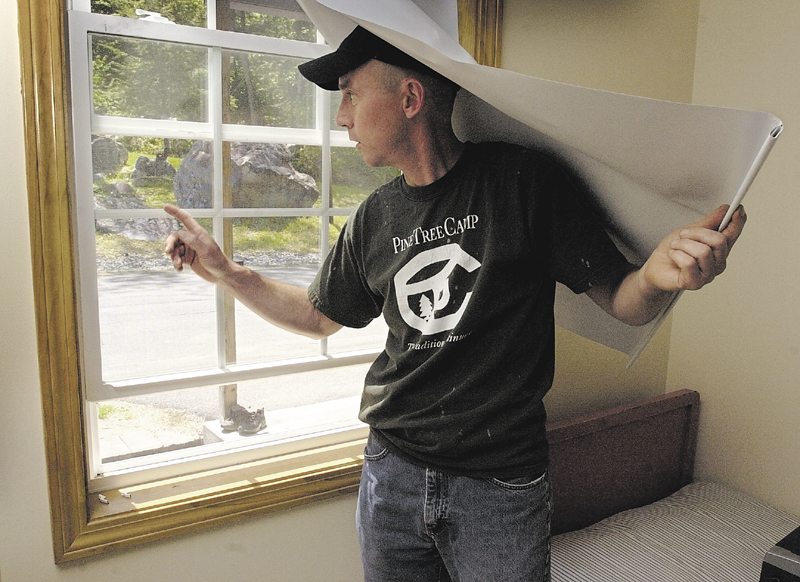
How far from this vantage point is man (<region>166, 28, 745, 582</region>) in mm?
1046

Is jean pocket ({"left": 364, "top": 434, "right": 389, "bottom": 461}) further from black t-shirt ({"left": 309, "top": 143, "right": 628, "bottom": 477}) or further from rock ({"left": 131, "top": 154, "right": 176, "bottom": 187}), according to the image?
rock ({"left": 131, "top": 154, "right": 176, "bottom": 187})

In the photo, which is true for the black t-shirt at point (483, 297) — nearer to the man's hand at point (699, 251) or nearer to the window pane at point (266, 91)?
the man's hand at point (699, 251)

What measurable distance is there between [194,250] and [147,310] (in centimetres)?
41

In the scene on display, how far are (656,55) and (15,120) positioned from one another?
1.88 metres

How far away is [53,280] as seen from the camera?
129cm

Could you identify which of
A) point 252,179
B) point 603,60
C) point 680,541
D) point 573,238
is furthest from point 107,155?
point 680,541

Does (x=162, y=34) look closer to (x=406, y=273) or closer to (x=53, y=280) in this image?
(x=53, y=280)

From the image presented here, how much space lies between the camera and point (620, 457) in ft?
6.82

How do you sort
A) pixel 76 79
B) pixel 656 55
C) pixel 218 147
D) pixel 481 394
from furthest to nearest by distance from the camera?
1. pixel 656 55
2. pixel 218 147
3. pixel 76 79
4. pixel 481 394

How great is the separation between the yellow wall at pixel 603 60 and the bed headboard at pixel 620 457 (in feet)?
0.42

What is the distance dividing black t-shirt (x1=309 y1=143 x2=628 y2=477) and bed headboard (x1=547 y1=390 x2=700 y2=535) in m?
0.81

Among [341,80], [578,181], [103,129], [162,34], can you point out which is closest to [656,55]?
[578,181]

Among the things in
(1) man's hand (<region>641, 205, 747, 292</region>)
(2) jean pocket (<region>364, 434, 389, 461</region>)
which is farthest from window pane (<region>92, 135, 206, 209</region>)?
(1) man's hand (<region>641, 205, 747, 292</region>)

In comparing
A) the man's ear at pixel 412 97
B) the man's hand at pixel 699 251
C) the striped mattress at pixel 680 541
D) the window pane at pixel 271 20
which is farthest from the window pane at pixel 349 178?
the striped mattress at pixel 680 541
